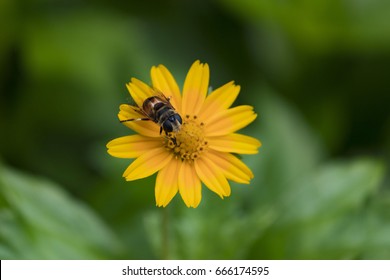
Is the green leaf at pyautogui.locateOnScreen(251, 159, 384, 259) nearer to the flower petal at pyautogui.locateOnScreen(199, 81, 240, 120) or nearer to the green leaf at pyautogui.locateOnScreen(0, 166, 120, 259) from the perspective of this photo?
the green leaf at pyautogui.locateOnScreen(0, 166, 120, 259)

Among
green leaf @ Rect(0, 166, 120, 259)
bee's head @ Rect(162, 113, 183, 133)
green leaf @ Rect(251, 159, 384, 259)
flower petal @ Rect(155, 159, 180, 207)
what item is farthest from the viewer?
green leaf @ Rect(251, 159, 384, 259)

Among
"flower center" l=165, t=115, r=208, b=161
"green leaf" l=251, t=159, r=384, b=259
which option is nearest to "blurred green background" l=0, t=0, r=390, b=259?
"green leaf" l=251, t=159, r=384, b=259

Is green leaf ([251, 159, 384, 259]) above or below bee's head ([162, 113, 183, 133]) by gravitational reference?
above

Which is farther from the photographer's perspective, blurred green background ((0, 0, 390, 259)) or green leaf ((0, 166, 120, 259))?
blurred green background ((0, 0, 390, 259))

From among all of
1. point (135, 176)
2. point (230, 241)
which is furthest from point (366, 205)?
point (135, 176)

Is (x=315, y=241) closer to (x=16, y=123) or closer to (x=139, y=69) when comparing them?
(x=139, y=69)

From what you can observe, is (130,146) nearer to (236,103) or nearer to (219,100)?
(219,100)

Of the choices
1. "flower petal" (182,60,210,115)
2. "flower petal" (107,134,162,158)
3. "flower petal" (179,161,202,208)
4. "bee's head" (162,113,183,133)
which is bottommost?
"flower petal" (179,161,202,208)
